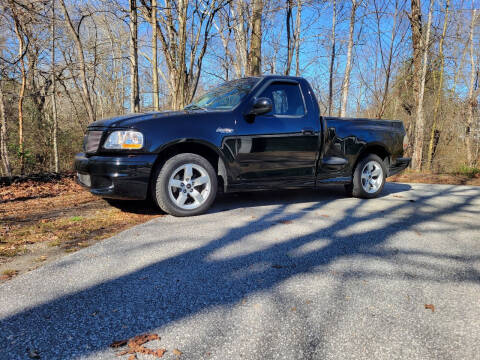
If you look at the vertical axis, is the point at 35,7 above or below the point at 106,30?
below

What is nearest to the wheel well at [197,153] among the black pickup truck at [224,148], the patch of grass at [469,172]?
the black pickup truck at [224,148]

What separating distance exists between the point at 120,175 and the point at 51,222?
1118 mm

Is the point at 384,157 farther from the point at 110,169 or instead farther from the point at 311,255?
the point at 110,169

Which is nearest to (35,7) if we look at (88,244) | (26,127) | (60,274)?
(26,127)

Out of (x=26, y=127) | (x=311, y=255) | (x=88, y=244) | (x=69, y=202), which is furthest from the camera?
(x=26, y=127)

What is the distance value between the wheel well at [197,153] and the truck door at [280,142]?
23cm

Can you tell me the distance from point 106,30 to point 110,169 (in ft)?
73.0

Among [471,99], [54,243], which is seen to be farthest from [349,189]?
[471,99]

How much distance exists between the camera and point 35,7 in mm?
8383

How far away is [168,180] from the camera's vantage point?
406 centimetres

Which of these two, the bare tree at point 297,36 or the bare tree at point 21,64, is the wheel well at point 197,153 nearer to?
the bare tree at point 21,64

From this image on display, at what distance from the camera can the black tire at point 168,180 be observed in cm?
404

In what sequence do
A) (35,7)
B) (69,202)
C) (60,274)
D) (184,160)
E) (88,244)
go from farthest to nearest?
1. (35,7)
2. (69,202)
3. (184,160)
4. (88,244)
5. (60,274)

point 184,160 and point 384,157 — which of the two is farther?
point 384,157
